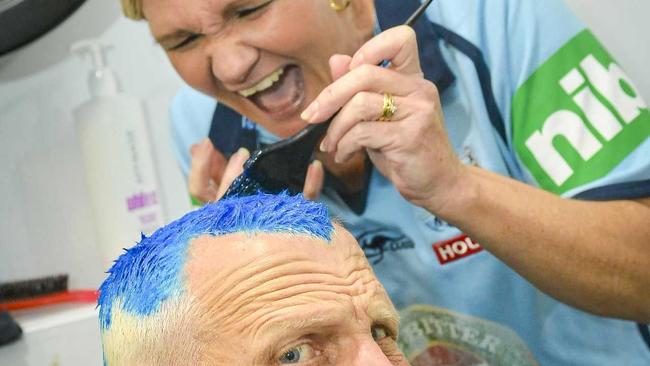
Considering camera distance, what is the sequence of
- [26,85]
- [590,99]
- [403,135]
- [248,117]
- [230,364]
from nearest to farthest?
[230,364] → [403,135] → [590,99] → [248,117] → [26,85]

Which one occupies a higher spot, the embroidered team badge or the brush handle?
the brush handle

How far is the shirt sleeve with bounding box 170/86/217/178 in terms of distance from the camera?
1177 millimetres

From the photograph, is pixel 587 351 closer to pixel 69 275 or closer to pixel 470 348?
pixel 470 348

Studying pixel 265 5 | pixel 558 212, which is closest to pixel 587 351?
pixel 558 212

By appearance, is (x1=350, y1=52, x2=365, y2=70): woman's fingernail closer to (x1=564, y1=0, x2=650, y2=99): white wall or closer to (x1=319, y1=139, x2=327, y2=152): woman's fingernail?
(x1=319, y1=139, x2=327, y2=152): woman's fingernail

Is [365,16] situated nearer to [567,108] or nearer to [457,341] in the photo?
[567,108]

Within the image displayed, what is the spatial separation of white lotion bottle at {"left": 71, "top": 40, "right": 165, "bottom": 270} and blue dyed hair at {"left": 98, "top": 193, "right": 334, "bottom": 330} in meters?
0.48

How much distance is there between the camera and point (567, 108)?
94 cm

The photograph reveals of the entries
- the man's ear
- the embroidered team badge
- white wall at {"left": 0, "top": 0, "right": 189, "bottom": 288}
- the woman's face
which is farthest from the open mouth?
the embroidered team badge

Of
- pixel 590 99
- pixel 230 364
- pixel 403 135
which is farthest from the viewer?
pixel 590 99

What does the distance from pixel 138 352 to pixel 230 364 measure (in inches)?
3.4

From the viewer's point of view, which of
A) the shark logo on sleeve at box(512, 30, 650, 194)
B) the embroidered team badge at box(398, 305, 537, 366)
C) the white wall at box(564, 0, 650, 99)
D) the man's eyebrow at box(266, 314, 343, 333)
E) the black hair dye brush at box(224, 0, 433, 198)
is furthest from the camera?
the white wall at box(564, 0, 650, 99)

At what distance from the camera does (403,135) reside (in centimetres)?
83

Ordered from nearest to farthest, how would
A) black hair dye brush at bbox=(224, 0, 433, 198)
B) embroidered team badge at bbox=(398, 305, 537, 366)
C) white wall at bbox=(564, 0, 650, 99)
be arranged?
black hair dye brush at bbox=(224, 0, 433, 198)
embroidered team badge at bbox=(398, 305, 537, 366)
white wall at bbox=(564, 0, 650, 99)
